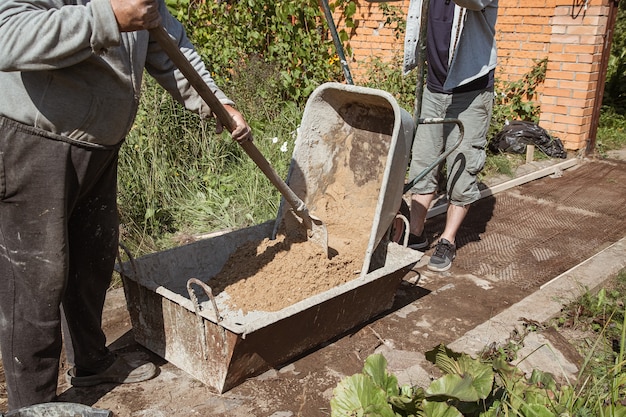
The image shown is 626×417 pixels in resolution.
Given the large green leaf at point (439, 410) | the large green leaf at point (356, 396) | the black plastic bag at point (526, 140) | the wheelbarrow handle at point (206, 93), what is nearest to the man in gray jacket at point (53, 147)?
the wheelbarrow handle at point (206, 93)

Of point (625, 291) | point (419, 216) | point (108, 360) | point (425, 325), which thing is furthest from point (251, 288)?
point (625, 291)

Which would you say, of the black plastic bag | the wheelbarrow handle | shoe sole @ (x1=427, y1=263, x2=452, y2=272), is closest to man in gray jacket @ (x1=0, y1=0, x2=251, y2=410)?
the wheelbarrow handle

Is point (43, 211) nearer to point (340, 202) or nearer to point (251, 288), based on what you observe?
point (251, 288)

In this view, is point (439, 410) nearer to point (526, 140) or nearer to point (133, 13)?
point (133, 13)

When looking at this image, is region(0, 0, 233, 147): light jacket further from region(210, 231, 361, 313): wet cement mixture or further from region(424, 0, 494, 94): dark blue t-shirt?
region(424, 0, 494, 94): dark blue t-shirt

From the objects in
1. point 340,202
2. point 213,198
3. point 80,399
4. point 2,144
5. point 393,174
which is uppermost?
point 2,144

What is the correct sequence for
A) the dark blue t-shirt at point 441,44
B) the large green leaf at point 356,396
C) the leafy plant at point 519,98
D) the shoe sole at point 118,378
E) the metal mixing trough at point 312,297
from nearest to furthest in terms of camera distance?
1. the large green leaf at point 356,396
2. the metal mixing trough at point 312,297
3. the shoe sole at point 118,378
4. the dark blue t-shirt at point 441,44
5. the leafy plant at point 519,98

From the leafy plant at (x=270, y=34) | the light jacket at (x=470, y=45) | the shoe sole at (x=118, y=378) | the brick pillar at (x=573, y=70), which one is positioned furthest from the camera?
the brick pillar at (x=573, y=70)

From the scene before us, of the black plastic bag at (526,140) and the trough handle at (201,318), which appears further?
the black plastic bag at (526,140)

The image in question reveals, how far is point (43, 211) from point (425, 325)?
2.27 metres

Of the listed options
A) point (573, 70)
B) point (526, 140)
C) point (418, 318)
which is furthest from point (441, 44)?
point (573, 70)

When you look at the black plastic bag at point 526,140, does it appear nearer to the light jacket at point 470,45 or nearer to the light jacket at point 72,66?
the light jacket at point 470,45

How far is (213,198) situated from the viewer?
17.0 feet

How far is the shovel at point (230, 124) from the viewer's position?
244 centimetres
